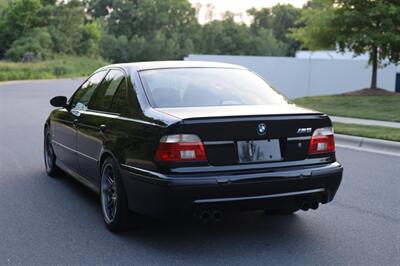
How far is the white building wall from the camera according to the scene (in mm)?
A: 29750

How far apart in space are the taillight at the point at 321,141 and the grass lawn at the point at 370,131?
6475 mm

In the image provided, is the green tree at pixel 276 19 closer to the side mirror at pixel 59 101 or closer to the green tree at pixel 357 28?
the green tree at pixel 357 28

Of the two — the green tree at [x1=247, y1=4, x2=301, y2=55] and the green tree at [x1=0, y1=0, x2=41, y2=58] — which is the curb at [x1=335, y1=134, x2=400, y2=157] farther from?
the green tree at [x1=247, y1=4, x2=301, y2=55]

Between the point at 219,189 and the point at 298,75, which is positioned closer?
the point at 219,189

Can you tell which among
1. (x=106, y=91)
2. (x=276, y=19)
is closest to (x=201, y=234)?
(x=106, y=91)

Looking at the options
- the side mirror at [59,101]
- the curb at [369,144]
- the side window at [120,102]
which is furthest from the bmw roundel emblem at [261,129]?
the curb at [369,144]

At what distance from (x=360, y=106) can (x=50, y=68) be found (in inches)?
1867

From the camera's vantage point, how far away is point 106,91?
627 centimetres

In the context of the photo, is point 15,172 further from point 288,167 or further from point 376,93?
point 376,93

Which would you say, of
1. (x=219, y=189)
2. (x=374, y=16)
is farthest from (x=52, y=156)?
(x=374, y=16)

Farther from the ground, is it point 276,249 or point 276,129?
point 276,129

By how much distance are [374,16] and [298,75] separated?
10.0 metres

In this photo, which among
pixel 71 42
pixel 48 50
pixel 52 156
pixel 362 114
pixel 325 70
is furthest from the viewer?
pixel 71 42

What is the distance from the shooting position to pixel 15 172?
855 centimetres
